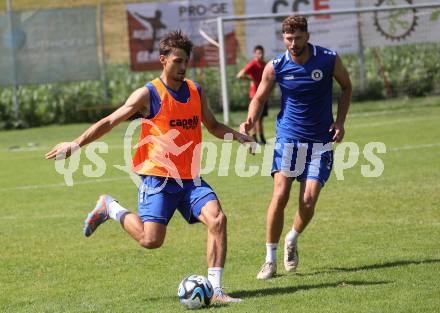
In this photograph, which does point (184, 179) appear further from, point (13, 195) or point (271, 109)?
point (271, 109)

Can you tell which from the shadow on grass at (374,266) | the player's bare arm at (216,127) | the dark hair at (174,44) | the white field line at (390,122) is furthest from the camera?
the white field line at (390,122)

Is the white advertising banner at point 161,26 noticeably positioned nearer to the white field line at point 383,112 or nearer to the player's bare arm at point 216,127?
the white field line at point 383,112

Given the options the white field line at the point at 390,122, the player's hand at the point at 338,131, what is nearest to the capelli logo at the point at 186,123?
the player's hand at the point at 338,131

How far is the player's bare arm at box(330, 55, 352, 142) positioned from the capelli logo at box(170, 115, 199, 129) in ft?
5.16

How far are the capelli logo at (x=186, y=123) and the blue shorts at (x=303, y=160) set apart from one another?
124cm

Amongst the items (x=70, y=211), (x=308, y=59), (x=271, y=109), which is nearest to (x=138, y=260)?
(x=308, y=59)

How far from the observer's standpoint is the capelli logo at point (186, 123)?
327 inches

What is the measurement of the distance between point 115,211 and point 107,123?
104cm

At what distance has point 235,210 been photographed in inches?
→ 522

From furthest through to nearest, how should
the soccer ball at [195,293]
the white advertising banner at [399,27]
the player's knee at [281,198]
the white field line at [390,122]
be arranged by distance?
the white advertising banner at [399,27] < the white field line at [390,122] < the player's knee at [281,198] < the soccer ball at [195,293]

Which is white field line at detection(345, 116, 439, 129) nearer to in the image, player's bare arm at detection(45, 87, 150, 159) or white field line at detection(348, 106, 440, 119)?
white field line at detection(348, 106, 440, 119)

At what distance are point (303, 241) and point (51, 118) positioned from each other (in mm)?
21760

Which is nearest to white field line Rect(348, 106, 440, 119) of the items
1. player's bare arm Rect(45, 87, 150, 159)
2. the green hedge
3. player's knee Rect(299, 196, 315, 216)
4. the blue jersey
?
the green hedge

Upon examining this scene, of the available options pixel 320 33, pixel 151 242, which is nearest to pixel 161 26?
pixel 320 33
